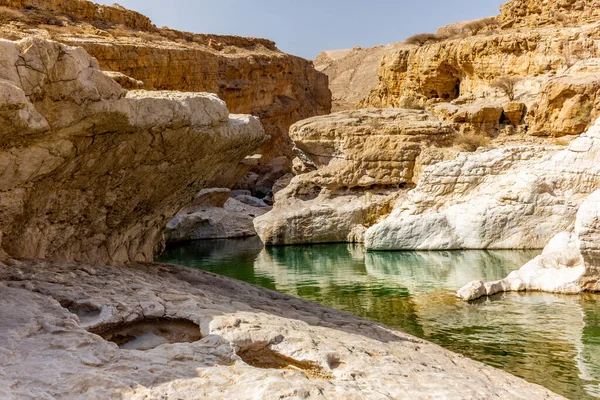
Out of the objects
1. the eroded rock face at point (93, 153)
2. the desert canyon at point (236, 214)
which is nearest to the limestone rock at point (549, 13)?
the desert canyon at point (236, 214)

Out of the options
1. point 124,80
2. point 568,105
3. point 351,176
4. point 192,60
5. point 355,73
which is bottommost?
point 351,176

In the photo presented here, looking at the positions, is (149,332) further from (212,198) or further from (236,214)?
(236,214)

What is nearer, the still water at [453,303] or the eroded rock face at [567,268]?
the still water at [453,303]

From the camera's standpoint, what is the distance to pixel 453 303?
10.6 metres

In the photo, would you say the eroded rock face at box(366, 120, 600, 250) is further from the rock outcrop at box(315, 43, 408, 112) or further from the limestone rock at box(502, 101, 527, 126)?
the rock outcrop at box(315, 43, 408, 112)

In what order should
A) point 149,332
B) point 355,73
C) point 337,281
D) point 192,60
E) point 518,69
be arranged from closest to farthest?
1. point 149,332
2. point 337,281
3. point 518,69
4. point 192,60
5. point 355,73

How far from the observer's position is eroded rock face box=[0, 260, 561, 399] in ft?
10.8

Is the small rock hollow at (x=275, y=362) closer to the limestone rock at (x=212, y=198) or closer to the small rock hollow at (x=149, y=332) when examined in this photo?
the small rock hollow at (x=149, y=332)

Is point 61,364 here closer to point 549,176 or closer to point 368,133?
point 549,176

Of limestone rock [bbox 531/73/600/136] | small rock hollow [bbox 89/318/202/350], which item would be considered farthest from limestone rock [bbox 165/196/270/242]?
small rock hollow [bbox 89/318/202/350]

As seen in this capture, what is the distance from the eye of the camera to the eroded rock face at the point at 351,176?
22094 mm

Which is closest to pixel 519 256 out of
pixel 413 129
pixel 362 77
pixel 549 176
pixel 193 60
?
pixel 549 176

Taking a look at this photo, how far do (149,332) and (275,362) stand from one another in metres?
1.00

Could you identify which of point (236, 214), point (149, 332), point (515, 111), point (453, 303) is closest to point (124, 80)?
point (149, 332)
